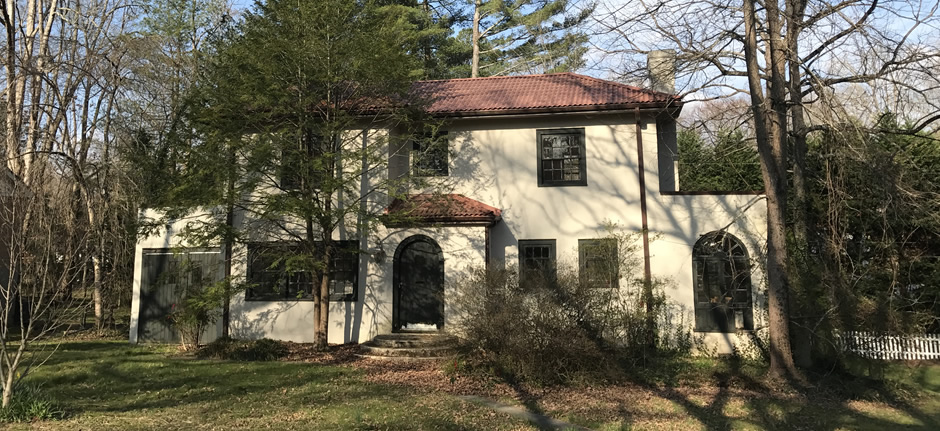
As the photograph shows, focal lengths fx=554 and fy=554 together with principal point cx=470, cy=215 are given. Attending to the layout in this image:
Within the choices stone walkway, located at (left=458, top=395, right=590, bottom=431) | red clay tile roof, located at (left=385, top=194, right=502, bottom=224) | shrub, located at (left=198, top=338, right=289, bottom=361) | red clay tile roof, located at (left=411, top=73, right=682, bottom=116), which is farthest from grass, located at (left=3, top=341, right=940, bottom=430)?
red clay tile roof, located at (left=411, top=73, right=682, bottom=116)

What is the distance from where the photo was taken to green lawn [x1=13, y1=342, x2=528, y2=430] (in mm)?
6441

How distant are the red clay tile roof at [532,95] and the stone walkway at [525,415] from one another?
713cm

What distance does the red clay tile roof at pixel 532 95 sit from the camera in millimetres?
12781

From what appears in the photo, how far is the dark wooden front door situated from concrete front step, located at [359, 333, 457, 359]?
2.47ft

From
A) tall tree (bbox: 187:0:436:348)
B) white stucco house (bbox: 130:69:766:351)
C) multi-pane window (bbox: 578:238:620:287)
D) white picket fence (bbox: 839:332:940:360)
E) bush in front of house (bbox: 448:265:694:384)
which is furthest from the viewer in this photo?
white stucco house (bbox: 130:69:766:351)

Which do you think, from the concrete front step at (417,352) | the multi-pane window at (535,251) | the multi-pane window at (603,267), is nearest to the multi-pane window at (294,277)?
the concrete front step at (417,352)

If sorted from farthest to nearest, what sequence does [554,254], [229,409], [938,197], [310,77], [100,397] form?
[554,254], [310,77], [938,197], [100,397], [229,409]

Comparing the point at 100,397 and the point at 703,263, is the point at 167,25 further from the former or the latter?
the point at 703,263

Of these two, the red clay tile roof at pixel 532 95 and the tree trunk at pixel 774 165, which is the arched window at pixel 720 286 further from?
the red clay tile roof at pixel 532 95

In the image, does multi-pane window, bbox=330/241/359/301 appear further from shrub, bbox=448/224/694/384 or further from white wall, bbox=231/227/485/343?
shrub, bbox=448/224/694/384

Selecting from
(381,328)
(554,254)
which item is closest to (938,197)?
(554,254)

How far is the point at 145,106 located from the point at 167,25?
3198mm

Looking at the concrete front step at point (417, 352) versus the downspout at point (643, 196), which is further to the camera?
the downspout at point (643, 196)

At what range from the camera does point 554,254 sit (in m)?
12.9
